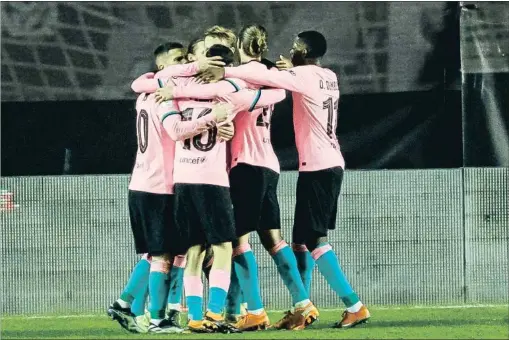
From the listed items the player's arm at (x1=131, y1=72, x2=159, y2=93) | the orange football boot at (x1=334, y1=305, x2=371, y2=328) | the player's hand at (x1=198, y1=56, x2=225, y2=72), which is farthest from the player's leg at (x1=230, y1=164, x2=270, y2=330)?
the player's arm at (x1=131, y1=72, x2=159, y2=93)

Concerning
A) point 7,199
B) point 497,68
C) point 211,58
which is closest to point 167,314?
point 211,58

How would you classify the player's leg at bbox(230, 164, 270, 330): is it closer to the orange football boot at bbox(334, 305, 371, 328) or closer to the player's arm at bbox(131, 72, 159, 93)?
the orange football boot at bbox(334, 305, 371, 328)

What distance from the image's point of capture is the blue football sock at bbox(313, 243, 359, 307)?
10.3 m

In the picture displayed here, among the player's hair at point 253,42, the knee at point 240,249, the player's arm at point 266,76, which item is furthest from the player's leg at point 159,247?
the player's hair at point 253,42

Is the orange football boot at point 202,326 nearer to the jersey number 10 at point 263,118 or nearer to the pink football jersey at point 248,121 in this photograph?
the pink football jersey at point 248,121

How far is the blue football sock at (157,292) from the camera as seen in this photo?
10.1 metres

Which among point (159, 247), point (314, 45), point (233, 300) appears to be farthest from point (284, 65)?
point (233, 300)

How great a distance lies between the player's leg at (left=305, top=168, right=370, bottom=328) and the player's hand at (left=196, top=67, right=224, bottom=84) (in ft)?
3.31

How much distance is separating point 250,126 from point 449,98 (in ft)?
9.41

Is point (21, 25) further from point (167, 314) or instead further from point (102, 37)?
point (167, 314)

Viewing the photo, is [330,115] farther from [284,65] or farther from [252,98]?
[252,98]

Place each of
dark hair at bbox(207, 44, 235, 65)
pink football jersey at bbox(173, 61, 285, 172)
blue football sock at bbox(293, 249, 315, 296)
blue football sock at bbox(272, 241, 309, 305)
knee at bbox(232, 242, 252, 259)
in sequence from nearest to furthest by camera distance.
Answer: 1. pink football jersey at bbox(173, 61, 285, 172)
2. dark hair at bbox(207, 44, 235, 65)
3. knee at bbox(232, 242, 252, 259)
4. blue football sock at bbox(272, 241, 309, 305)
5. blue football sock at bbox(293, 249, 315, 296)

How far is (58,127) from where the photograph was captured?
12.5m

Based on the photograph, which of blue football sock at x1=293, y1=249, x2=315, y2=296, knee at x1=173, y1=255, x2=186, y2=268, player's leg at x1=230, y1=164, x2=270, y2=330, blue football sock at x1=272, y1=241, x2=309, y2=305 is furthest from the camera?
blue football sock at x1=293, y1=249, x2=315, y2=296
